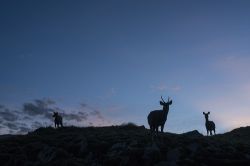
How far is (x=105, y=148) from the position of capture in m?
32.2

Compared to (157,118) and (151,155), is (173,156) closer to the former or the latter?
(151,155)

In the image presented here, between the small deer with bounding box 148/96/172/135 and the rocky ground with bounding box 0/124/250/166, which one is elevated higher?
the small deer with bounding box 148/96/172/135

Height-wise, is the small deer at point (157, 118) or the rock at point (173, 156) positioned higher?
the small deer at point (157, 118)

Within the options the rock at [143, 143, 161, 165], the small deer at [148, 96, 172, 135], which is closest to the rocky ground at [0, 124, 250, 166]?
the rock at [143, 143, 161, 165]

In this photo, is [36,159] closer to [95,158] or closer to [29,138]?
[95,158]

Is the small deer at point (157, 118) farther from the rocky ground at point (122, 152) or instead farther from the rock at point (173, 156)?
the rock at point (173, 156)

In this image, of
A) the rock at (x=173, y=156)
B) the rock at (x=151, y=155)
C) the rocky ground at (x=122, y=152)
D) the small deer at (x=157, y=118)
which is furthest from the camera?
the small deer at (x=157, y=118)

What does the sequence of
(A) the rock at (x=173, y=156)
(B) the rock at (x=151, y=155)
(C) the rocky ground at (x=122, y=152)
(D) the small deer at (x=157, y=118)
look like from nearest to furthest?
(A) the rock at (x=173, y=156) < (B) the rock at (x=151, y=155) < (C) the rocky ground at (x=122, y=152) < (D) the small deer at (x=157, y=118)

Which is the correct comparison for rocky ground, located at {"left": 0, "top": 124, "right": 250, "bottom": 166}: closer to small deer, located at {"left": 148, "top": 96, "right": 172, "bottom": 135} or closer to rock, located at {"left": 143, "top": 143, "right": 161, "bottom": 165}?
rock, located at {"left": 143, "top": 143, "right": 161, "bottom": 165}

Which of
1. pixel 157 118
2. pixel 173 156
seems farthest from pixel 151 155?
pixel 157 118

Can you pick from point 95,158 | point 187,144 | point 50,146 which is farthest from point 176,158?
point 50,146

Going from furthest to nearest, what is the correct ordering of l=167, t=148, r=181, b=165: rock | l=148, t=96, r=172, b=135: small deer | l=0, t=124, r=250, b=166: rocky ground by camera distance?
l=148, t=96, r=172, b=135: small deer < l=0, t=124, r=250, b=166: rocky ground < l=167, t=148, r=181, b=165: rock

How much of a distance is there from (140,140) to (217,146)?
6791mm

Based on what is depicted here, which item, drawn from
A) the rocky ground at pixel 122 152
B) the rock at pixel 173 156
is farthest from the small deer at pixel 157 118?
the rock at pixel 173 156
